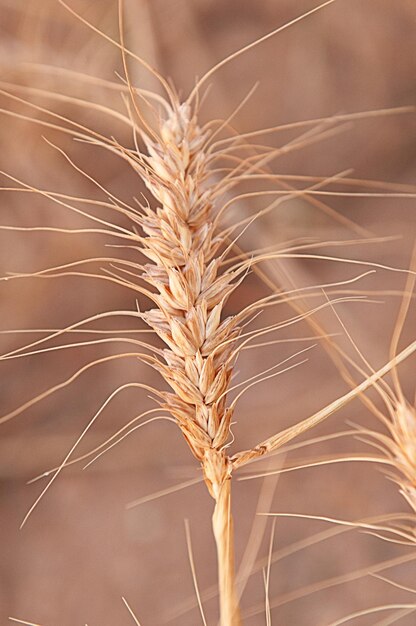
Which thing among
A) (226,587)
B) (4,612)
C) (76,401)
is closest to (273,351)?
(76,401)

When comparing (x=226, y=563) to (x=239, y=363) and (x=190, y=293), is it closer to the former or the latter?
(x=190, y=293)

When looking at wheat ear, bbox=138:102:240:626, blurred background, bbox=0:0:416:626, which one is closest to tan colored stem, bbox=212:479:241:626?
wheat ear, bbox=138:102:240:626

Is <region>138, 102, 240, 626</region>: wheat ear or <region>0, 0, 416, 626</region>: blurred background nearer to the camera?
<region>138, 102, 240, 626</region>: wheat ear

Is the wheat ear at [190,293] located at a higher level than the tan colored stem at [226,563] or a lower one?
higher

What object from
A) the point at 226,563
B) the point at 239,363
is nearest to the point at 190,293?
the point at 226,563

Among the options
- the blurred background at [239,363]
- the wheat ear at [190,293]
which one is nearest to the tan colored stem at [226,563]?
→ the wheat ear at [190,293]

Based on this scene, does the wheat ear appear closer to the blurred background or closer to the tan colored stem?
the tan colored stem

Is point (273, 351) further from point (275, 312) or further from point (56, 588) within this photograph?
point (56, 588)

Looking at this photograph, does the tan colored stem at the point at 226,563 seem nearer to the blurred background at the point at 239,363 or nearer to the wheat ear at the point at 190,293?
the wheat ear at the point at 190,293
